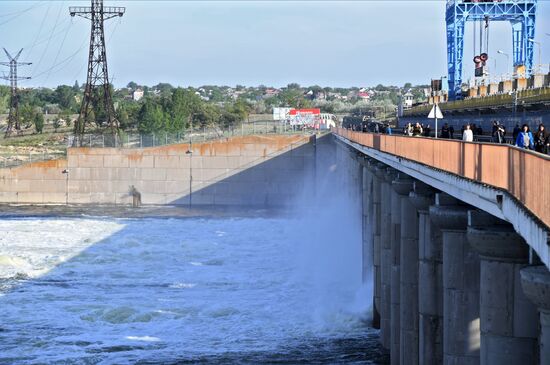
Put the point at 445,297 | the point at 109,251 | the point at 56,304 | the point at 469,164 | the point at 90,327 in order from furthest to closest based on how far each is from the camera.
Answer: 1. the point at 109,251
2. the point at 56,304
3. the point at 90,327
4. the point at 445,297
5. the point at 469,164

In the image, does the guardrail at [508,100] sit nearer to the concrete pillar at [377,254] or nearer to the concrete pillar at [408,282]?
the concrete pillar at [377,254]

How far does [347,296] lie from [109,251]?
19656 millimetres

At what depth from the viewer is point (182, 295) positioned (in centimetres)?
4312

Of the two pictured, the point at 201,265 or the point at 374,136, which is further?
the point at 201,265

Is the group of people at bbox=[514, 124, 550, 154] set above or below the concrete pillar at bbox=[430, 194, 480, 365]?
above

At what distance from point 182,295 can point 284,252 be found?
15985 millimetres

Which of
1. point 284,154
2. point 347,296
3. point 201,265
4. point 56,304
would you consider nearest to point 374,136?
point 347,296

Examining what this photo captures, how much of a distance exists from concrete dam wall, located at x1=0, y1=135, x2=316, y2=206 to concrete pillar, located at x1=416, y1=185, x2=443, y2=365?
62157 mm

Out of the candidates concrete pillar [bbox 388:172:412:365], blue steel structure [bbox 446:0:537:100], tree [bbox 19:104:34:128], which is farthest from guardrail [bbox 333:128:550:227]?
tree [bbox 19:104:34:128]

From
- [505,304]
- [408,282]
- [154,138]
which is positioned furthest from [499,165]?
[154,138]

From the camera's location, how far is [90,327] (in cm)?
3588

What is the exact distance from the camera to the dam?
1530cm

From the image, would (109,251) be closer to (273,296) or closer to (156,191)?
(273,296)

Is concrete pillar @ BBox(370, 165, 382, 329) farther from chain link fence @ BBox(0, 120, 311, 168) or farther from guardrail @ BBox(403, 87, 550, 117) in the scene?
chain link fence @ BBox(0, 120, 311, 168)
